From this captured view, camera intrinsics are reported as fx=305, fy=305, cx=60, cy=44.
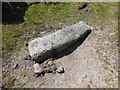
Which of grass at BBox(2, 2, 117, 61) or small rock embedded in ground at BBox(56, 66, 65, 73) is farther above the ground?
grass at BBox(2, 2, 117, 61)

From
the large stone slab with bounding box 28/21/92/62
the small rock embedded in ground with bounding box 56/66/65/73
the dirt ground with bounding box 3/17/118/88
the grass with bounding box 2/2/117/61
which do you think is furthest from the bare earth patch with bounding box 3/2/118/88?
the grass with bounding box 2/2/117/61

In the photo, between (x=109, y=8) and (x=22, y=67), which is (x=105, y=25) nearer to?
(x=109, y=8)

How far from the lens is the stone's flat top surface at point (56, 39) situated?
13.9 meters

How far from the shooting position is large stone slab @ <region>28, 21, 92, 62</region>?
1388 centimetres

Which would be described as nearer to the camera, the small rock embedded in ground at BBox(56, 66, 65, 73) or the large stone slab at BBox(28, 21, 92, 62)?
the small rock embedded in ground at BBox(56, 66, 65, 73)

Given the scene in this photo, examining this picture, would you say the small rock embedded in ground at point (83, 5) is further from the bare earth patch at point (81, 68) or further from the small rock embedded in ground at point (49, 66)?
the small rock embedded in ground at point (49, 66)

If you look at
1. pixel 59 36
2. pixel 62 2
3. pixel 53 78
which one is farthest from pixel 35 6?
pixel 53 78

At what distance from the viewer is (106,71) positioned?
43.8ft

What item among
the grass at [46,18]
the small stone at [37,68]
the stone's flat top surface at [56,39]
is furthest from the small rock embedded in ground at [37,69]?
the grass at [46,18]

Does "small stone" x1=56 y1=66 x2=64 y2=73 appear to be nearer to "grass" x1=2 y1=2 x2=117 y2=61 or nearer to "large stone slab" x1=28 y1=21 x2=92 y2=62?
"large stone slab" x1=28 y1=21 x2=92 y2=62

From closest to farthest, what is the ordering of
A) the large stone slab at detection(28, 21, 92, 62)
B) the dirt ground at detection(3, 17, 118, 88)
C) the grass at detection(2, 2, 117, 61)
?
the dirt ground at detection(3, 17, 118, 88)
the large stone slab at detection(28, 21, 92, 62)
the grass at detection(2, 2, 117, 61)

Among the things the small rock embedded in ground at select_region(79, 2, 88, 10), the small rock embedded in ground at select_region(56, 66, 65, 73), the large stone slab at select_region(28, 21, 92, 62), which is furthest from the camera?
the small rock embedded in ground at select_region(79, 2, 88, 10)

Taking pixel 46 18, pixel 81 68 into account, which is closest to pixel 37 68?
pixel 81 68

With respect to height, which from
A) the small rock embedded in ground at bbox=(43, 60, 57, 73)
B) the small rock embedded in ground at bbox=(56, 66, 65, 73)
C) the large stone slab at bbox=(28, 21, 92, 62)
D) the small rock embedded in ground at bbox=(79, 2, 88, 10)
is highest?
the small rock embedded in ground at bbox=(79, 2, 88, 10)
